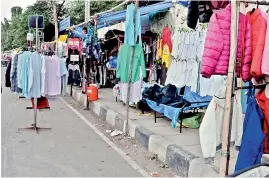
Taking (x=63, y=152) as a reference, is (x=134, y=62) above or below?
above

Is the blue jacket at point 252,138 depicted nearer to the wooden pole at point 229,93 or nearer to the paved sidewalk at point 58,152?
the wooden pole at point 229,93

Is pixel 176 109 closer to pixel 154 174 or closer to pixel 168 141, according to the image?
pixel 168 141

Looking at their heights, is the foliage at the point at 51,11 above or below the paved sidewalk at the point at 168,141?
above

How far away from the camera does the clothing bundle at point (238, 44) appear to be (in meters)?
3.44

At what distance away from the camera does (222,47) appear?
3469 millimetres

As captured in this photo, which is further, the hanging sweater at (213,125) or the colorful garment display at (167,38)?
the colorful garment display at (167,38)

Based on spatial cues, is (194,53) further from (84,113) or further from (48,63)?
(84,113)

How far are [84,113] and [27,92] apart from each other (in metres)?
2.96

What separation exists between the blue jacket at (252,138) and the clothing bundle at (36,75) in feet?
15.5

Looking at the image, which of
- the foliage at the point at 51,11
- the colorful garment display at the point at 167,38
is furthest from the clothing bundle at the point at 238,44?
the foliage at the point at 51,11

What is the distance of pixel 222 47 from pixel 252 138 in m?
0.89

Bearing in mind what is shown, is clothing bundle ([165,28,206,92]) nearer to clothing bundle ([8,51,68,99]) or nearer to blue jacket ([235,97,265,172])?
clothing bundle ([8,51,68,99])

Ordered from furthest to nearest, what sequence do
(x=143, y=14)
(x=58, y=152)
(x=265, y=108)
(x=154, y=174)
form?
(x=143, y=14), (x=58, y=152), (x=154, y=174), (x=265, y=108)

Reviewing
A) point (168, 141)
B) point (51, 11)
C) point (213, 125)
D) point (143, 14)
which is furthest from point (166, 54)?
point (51, 11)
